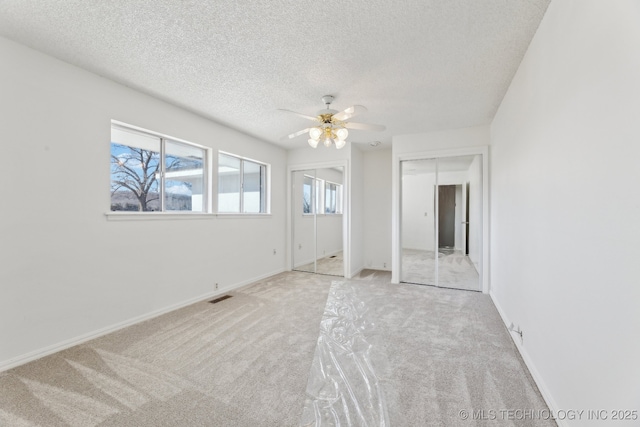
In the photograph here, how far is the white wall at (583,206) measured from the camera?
933mm

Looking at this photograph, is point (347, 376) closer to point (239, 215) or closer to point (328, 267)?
point (239, 215)

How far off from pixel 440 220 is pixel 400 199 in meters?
0.74

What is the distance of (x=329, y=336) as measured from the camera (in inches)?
96.6

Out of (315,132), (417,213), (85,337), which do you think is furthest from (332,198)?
(85,337)

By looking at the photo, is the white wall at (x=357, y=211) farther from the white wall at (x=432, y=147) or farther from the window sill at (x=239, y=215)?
the window sill at (x=239, y=215)

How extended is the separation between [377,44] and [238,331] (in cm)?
290

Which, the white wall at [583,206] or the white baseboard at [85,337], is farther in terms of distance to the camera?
the white baseboard at [85,337]

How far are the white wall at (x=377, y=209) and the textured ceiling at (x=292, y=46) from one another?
7.56 feet

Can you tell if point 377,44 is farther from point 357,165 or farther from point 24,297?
point 24,297

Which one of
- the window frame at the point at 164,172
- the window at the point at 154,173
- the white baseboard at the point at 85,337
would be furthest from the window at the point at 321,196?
the white baseboard at the point at 85,337

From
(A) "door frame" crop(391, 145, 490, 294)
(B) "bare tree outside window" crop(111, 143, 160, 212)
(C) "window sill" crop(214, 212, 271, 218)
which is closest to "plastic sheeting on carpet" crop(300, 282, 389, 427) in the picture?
(A) "door frame" crop(391, 145, 490, 294)

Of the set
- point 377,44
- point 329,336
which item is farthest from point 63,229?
point 377,44

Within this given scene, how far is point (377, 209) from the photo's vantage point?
17.7ft

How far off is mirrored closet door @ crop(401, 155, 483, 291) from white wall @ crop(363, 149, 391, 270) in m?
0.84
